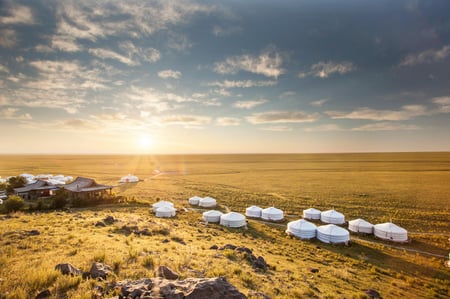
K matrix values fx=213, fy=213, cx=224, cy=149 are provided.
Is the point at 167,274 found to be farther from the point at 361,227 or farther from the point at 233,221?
the point at 361,227

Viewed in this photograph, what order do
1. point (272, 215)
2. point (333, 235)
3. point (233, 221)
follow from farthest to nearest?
point (272, 215) → point (233, 221) → point (333, 235)

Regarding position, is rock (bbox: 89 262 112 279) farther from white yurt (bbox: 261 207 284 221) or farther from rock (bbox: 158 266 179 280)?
white yurt (bbox: 261 207 284 221)

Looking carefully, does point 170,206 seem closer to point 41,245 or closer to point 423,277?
point 41,245

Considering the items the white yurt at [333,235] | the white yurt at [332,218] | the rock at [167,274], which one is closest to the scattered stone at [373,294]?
the white yurt at [333,235]

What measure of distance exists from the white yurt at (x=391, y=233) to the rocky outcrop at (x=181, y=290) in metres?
28.2

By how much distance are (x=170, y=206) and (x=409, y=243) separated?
105 ft

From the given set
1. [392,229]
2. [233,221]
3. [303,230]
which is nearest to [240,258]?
[303,230]

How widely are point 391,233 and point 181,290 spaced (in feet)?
97.2

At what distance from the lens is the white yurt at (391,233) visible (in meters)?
25.5

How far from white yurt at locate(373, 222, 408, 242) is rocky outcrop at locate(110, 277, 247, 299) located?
92.6 feet

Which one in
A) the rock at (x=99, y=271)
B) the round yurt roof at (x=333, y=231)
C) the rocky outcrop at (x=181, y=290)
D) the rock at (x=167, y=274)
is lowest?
the round yurt roof at (x=333, y=231)

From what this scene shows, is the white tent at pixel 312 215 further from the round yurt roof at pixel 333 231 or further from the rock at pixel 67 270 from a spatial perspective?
the rock at pixel 67 270

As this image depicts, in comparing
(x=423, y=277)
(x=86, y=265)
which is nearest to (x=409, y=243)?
(x=423, y=277)

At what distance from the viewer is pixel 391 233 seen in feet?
84.8
